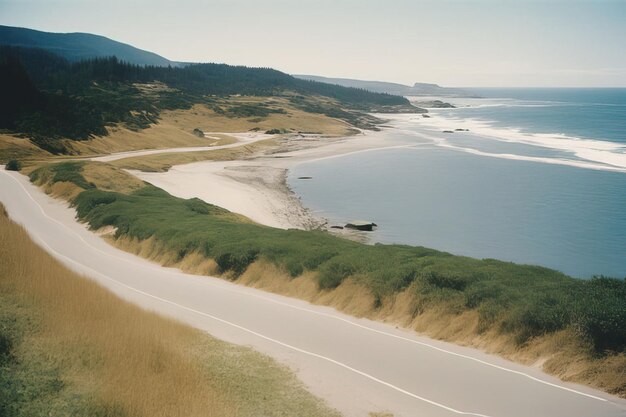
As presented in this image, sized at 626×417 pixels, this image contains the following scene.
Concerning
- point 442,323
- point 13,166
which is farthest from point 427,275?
point 13,166

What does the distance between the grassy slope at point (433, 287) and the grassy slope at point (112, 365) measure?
627cm

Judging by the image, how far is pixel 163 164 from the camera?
74.8 m

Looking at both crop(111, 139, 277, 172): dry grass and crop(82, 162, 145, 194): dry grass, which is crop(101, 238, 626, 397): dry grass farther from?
crop(111, 139, 277, 172): dry grass

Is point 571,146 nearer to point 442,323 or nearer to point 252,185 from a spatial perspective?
point 252,185

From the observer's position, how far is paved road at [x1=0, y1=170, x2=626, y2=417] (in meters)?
10.7

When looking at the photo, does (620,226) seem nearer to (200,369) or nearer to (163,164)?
(200,369)

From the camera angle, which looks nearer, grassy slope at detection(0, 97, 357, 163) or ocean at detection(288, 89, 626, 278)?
ocean at detection(288, 89, 626, 278)

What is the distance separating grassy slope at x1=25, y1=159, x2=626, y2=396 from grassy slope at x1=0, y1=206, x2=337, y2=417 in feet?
20.6

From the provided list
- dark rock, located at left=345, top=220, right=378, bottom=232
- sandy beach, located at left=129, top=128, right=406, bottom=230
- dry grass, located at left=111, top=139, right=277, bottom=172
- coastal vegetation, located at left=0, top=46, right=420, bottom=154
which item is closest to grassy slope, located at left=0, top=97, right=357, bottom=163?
coastal vegetation, located at left=0, top=46, right=420, bottom=154

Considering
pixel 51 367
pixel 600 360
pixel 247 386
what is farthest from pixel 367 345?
pixel 51 367

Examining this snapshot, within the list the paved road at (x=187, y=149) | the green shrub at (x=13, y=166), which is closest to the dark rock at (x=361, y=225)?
the green shrub at (x=13, y=166)

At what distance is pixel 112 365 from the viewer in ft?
33.2

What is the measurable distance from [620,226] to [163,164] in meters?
59.2

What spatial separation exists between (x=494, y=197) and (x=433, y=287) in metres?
44.7
